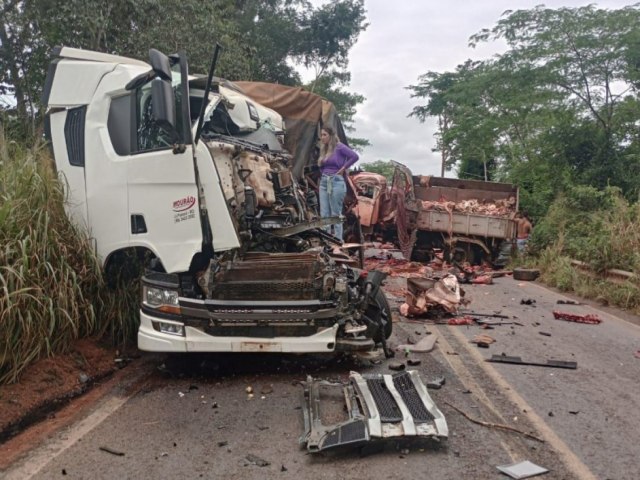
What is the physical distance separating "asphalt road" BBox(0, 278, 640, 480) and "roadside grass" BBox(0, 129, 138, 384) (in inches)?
25.1

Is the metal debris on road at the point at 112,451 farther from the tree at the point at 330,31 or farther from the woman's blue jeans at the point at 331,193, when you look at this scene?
the tree at the point at 330,31

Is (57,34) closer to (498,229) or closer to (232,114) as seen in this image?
(232,114)

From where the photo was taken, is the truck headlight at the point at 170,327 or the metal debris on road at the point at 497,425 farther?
the truck headlight at the point at 170,327

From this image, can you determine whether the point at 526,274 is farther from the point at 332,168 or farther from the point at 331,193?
the point at 332,168

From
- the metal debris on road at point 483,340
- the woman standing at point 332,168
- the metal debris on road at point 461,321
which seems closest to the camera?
the metal debris on road at point 483,340

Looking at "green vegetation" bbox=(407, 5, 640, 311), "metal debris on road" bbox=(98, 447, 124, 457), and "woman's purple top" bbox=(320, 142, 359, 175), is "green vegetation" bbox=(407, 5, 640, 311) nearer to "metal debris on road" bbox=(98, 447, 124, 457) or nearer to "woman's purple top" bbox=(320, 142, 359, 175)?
"woman's purple top" bbox=(320, 142, 359, 175)

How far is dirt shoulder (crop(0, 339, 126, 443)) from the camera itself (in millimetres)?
3887

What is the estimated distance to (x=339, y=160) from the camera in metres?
9.41

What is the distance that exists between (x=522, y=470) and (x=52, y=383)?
139 inches

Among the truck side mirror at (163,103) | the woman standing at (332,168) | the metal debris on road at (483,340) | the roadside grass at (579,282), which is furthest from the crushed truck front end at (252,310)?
the roadside grass at (579,282)

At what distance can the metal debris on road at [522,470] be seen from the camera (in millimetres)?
2943

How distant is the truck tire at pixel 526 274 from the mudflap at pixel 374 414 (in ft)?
25.4

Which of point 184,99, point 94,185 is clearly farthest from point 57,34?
point 184,99

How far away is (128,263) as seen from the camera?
18.5 ft
